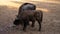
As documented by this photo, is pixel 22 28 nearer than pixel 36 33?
No

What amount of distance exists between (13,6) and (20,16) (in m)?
4.99

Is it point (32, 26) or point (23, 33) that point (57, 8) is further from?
point (23, 33)

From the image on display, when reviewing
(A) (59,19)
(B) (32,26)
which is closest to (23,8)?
(B) (32,26)

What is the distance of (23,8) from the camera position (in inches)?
337

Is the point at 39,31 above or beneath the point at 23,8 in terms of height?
beneath

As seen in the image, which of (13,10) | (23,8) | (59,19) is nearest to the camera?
(23,8)

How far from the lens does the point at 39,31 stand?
25.6 ft

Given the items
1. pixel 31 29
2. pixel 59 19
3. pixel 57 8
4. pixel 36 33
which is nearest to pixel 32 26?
pixel 31 29

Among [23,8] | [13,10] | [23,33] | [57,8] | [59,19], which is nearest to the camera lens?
[23,33]

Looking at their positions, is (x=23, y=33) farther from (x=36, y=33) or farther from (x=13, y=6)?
(x=13, y=6)

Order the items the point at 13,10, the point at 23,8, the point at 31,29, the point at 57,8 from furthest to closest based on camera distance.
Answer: the point at 57,8
the point at 13,10
the point at 23,8
the point at 31,29

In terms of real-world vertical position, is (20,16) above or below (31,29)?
above

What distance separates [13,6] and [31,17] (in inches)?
201

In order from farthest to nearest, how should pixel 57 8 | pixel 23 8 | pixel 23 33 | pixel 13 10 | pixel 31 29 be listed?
pixel 57 8, pixel 13 10, pixel 23 8, pixel 31 29, pixel 23 33
